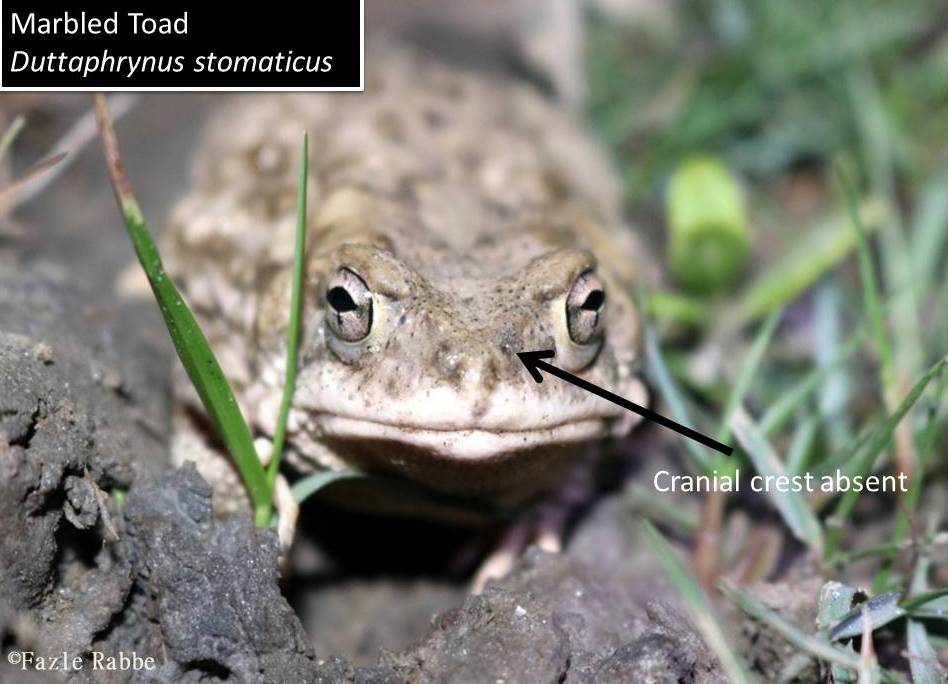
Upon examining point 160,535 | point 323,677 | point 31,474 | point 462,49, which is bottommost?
point 323,677

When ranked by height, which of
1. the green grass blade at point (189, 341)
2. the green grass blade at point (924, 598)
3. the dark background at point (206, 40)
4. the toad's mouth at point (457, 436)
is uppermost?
the dark background at point (206, 40)

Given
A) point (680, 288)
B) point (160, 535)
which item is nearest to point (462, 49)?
point (680, 288)

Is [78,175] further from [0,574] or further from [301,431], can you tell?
[0,574]

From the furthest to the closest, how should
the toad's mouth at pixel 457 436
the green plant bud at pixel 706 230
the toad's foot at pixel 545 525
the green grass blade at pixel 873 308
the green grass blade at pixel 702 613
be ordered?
the green plant bud at pixel 706 230, the toad's foot at pixel 545 525, the green grass blade at pixel 873 308, the toad's mouth at pixel 457 436, the green grass blade at pixel 702 613

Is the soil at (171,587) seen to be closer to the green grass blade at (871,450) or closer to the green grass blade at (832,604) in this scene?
the green grass blade at (832,604)

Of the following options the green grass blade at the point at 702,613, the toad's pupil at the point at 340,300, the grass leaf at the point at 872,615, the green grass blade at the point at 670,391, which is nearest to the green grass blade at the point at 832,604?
the grass leaf at the point at 872,615

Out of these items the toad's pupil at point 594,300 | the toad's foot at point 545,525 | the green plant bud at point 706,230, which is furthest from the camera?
the green plant bud at point 706,230
